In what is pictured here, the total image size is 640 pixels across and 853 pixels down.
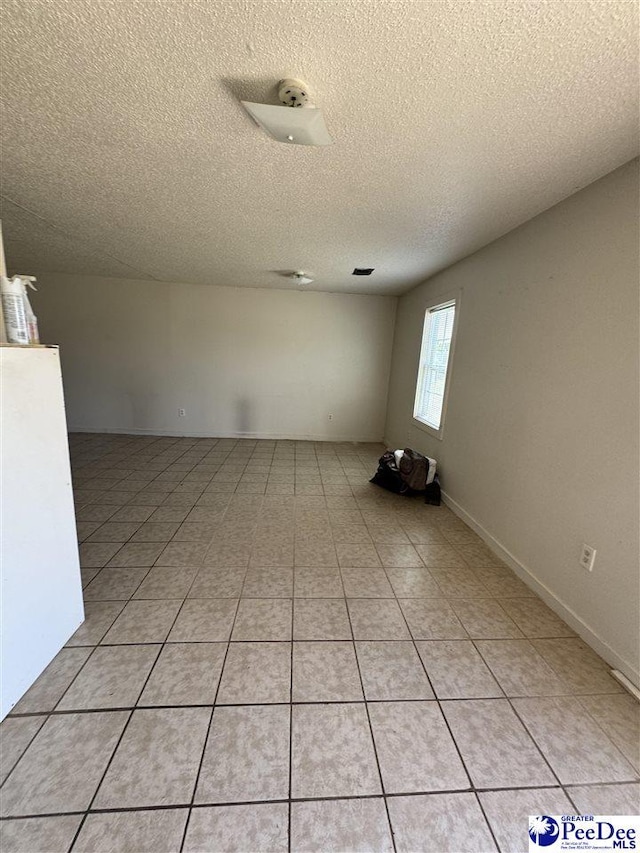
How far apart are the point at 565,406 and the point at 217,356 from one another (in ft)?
14.7

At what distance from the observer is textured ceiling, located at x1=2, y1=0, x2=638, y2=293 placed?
37.4 inches

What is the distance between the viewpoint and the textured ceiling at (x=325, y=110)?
3.11 feet

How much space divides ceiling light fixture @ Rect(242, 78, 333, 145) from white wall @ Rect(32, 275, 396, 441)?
365 cm

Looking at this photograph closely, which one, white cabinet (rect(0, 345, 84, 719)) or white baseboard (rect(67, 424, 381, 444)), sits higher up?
white cabinet (rect(0, 345, 84, 719))

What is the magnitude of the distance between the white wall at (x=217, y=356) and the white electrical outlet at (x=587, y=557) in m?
3.79

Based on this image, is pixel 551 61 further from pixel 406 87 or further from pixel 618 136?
pixel 618 136

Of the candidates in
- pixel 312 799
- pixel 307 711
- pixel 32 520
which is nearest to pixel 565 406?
pixel 307 711

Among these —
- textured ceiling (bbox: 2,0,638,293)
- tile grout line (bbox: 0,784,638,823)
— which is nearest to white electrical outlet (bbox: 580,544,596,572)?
tile grout line (bbox: 0,784,638,823)

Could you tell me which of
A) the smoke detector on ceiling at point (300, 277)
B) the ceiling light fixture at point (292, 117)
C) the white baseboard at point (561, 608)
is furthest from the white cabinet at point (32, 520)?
the smoke detector on ceiling at point (300, 277)

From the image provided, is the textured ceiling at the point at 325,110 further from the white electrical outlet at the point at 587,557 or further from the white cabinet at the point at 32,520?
the white electrical outlet at the point at 587,557

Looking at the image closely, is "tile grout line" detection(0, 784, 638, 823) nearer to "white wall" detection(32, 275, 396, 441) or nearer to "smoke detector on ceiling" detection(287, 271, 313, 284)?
"smoke detector on ceiling" detection(287, 271, 313, 284)

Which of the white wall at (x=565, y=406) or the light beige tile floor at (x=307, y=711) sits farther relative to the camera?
the white wall at (x=565, y=406)

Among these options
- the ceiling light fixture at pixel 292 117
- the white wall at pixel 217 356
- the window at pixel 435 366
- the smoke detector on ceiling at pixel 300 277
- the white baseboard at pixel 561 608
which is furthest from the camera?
the white wall at pixel 217 356

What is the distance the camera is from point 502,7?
889mm
